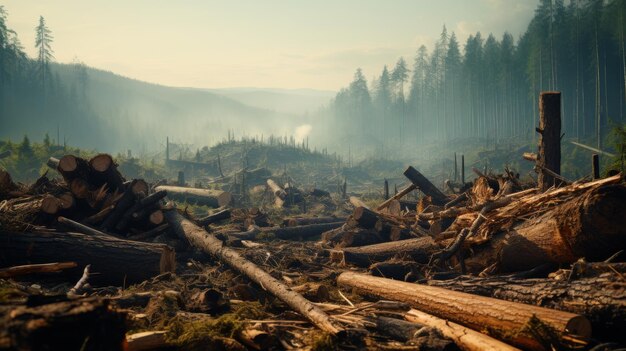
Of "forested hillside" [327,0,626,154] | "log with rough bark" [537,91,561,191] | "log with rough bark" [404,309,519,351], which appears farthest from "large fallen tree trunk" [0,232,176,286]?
"forested hillside" [327,0,626,154]

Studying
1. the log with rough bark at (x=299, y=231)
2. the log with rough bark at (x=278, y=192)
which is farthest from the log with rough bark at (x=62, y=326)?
the log with rough bark at (x=278, y=192)

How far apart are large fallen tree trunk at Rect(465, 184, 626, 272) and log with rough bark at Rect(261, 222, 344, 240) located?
7881mm

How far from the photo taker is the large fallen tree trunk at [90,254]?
7.47 m

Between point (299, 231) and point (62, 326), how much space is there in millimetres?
11664

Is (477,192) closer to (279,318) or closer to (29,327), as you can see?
(279,318)

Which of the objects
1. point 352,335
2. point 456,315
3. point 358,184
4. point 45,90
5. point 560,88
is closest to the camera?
point 352,335

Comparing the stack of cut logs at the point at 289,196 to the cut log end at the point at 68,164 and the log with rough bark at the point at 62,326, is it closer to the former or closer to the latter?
the cut log end at the point at 68,164

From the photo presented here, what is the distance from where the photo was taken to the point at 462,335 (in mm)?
4980

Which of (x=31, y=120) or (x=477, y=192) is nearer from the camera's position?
(x=477, y=192)

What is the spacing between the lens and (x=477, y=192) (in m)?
11.1

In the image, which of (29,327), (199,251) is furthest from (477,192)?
(29,327)

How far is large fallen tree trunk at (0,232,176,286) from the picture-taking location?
24.5 feet

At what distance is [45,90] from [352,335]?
8813 cm

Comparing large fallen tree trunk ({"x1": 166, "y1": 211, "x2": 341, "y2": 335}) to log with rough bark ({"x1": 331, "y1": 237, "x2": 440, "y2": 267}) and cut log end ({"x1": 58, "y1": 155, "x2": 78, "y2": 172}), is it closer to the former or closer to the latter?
cut log end ({"x1": 58, "y1": 155, "x2": 78, "y2": 172})
